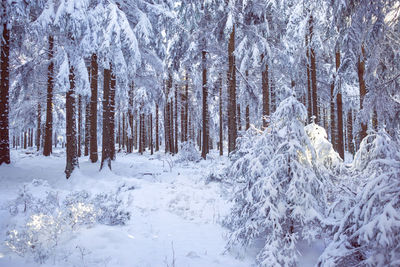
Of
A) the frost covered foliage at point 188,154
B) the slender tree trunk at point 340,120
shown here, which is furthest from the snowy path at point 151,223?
the slender tree trunk at point 340,120

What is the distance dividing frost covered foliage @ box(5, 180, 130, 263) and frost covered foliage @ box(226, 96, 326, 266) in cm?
288

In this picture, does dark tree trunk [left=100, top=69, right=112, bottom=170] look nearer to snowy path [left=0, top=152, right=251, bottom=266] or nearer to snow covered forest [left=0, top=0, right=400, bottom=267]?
snow covered forest [left=0, top=0, right=400, bottom=267]

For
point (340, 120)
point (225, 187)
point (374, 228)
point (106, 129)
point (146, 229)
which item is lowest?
point (146, 229)

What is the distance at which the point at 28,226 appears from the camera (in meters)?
4.34

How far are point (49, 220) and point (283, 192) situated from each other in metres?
4.18

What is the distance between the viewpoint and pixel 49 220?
4379 millimetres

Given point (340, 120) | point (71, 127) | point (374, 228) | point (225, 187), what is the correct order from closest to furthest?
point (374, 228), point (225, 187), point (71, 127), point (340, 120)

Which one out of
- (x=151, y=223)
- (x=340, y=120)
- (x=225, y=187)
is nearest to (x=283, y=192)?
(x=151, y=223)

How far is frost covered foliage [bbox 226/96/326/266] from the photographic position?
150 inches

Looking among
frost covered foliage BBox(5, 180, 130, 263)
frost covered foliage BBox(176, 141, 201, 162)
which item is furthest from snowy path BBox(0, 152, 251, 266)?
frost covered foliage BBox(176, 141, 201, 162)

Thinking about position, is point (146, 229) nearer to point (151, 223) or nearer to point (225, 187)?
point (151, 223)

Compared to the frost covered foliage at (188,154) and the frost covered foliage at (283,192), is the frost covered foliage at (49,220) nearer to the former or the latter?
the frost covered foliage at (283,192)

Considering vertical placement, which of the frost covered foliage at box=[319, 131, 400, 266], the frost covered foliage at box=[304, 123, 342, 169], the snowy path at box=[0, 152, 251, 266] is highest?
the frost covered foliage at box=[304, 123, 342, 169]

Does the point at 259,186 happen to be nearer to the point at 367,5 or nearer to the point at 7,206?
the point at 367,5
